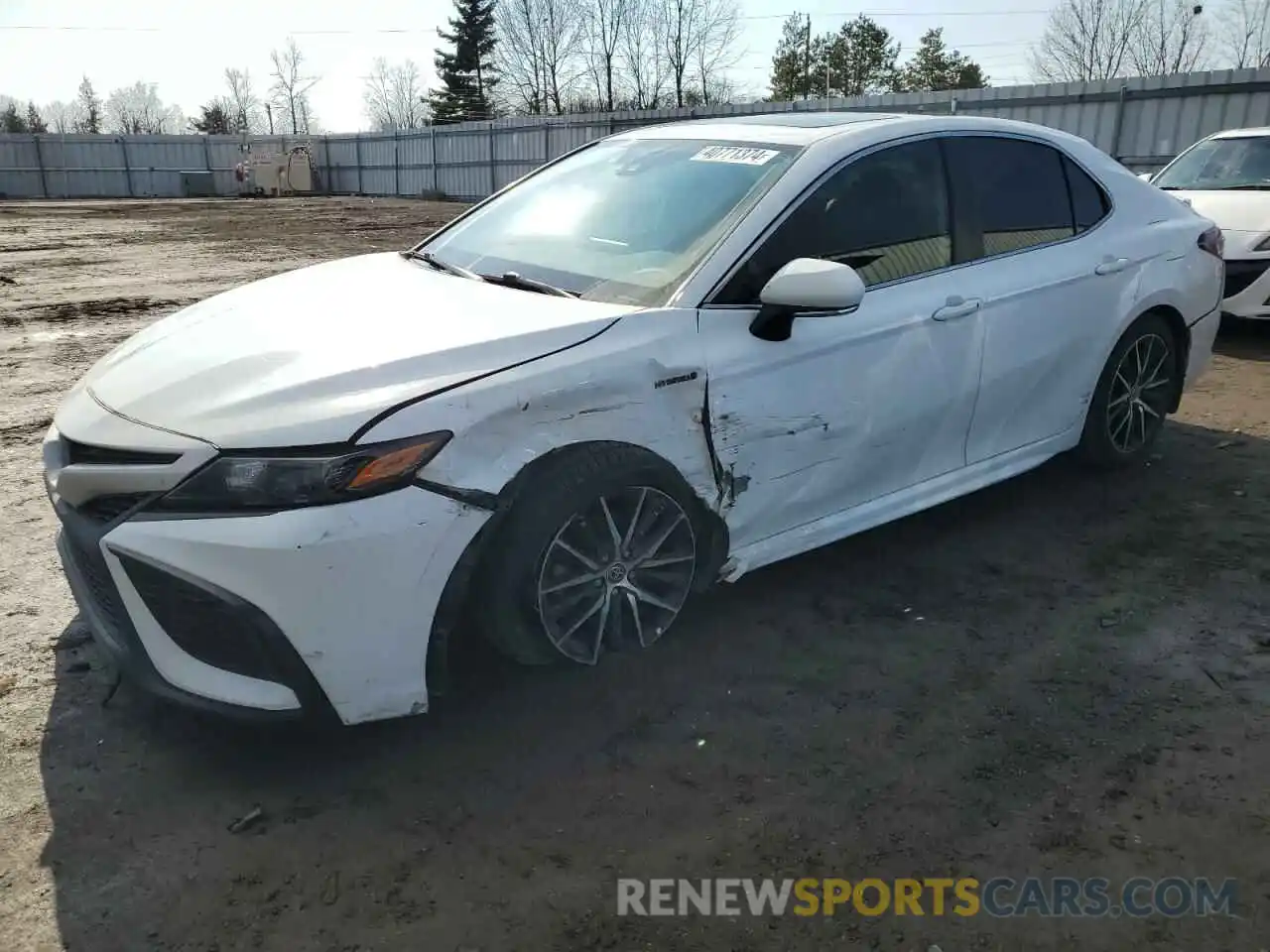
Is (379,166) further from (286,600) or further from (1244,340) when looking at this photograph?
(286,600)

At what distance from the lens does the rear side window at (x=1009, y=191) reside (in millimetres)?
3832

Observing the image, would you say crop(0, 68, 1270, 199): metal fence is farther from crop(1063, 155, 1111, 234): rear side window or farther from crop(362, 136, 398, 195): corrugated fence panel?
crop(1063, 155, 1111, 234): rear side window

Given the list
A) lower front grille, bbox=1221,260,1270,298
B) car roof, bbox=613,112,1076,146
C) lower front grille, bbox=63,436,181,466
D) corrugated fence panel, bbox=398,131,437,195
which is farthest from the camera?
corrugated fence panel, bbox=398,131,437,195

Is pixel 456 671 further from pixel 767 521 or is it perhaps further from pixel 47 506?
pixel 47 506

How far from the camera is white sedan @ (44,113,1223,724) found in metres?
2.38

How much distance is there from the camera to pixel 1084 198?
4312 millimetres

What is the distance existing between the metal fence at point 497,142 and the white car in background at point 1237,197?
3.00 meters

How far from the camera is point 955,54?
55.6 m

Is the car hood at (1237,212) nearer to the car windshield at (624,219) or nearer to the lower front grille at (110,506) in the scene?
the car windshield at (624,219)

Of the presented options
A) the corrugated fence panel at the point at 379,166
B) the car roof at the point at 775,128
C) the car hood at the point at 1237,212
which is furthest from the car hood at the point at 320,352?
the corrugated fence panel at the point at 379,166

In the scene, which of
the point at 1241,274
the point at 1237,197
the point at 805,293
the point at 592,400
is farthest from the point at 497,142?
the point at 592,400

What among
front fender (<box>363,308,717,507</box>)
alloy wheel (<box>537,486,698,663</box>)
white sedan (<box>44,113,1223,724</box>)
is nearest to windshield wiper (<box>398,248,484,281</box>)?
white sedan (<box>44,113,1223,724</box>)

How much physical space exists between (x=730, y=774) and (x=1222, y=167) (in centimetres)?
846

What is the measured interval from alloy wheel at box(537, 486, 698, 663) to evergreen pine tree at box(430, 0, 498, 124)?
2273 inches
